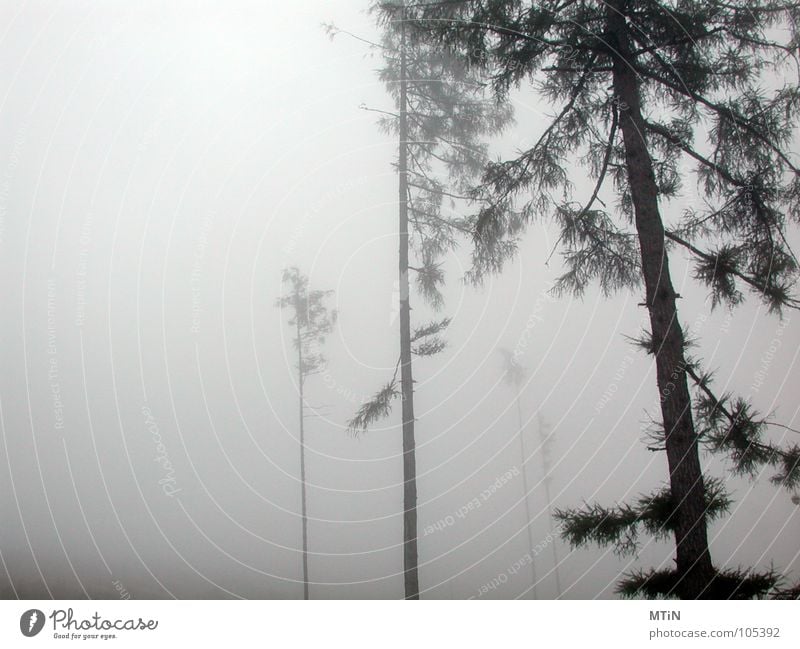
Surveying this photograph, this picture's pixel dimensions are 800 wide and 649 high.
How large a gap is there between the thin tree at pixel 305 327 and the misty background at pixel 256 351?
0.05 meters

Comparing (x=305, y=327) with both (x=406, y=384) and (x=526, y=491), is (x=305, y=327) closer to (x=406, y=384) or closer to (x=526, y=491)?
(x=406, y=384)

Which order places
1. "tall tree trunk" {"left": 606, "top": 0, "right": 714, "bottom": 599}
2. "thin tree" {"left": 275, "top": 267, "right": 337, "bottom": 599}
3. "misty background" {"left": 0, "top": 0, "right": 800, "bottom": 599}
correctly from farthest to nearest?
"thin tree" {"left": 275, "top": 267, "right": 337, "bottom": 599}, "misty background" {"left": 0, "top": 0, "right": 800, "bottom": 599}, "tall tree trunk" {"left": 606, "top": 0, "right": 714, "bottom": 599}

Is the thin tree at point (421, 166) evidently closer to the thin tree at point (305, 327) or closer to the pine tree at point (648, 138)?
the pine tree at point (648, 138)

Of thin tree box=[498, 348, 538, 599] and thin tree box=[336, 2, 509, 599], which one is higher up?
thin tree box=[336, 2, 509, 599]

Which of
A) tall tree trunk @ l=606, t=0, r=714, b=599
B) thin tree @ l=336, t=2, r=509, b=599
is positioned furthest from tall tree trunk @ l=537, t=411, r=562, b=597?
thin tree @ l=336, t=2, r=509, b=599

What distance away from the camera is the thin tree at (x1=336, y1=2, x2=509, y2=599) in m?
2.73

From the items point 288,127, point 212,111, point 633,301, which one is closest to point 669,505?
point 633,301

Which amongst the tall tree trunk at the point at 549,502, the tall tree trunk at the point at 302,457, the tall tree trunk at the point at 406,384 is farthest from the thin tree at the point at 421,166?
the tall tree trunk at the point at 549,502

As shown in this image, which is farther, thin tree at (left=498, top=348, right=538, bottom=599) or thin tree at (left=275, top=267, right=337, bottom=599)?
thin tree at (left=275, top=267, right=337, bottom=599)

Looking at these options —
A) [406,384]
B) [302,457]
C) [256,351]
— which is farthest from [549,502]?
[256,351]

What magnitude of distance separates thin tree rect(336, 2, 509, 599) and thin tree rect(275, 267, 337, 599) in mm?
298

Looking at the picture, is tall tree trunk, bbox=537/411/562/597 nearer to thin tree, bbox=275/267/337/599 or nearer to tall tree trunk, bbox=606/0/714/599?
tall tree trunk, bbox=606/0/714/599

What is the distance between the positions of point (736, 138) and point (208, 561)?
10.8 feet

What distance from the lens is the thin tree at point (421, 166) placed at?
107 inches
